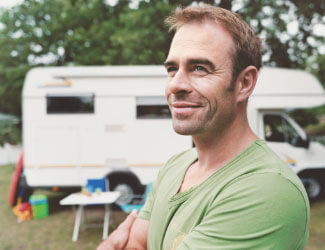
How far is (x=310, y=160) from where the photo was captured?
22.2ft

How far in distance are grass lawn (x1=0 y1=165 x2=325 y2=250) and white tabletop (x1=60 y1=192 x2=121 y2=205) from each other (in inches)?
29.1

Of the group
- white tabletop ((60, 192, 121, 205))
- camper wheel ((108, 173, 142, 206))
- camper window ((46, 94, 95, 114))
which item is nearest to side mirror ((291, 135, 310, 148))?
camper wheel ((108, 173, 142, 206))

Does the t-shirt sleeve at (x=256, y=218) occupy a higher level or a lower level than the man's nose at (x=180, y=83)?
lower

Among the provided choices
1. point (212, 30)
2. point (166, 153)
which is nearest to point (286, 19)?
point (166, 153)

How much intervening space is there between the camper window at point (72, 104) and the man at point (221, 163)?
5736 mm

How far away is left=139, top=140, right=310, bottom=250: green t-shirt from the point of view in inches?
33.5

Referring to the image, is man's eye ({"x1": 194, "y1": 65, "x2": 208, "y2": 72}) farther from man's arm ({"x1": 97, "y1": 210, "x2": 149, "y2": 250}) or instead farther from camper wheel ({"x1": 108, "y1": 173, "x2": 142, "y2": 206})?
camper wheel ({"x1": 108, "y1": 173, "x2": 142, "y2": 206})

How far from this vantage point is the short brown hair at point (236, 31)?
3.71 ft

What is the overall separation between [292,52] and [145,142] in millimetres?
8521

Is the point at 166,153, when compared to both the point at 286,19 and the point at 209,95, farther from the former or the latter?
the point at 286,19

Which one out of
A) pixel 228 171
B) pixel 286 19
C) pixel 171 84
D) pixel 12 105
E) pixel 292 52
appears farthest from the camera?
pixel 12 105

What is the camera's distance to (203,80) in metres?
1.13

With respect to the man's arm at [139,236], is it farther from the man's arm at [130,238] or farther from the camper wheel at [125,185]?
the camper wheel at [125,185]

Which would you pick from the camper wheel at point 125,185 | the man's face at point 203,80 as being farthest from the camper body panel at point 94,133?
the man's face at point 203,80
